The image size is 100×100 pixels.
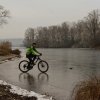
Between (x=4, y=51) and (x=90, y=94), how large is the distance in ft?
126

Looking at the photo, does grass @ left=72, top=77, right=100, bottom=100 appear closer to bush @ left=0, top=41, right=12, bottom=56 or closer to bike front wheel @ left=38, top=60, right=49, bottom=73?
bike front wheel @ left=38, top=60, right=49, bottom=73

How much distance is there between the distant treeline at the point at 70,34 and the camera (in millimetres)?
122100

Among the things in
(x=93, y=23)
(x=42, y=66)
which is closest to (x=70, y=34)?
(x=93, y=23)

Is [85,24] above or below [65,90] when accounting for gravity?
above

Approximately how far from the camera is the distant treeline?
401ft

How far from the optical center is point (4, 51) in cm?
4666

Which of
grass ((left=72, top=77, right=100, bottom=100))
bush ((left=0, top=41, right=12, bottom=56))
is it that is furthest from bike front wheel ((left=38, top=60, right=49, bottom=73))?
bush ((left=0, top=41, right=12, bottom=56))

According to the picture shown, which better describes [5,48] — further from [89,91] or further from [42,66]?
[89,91]

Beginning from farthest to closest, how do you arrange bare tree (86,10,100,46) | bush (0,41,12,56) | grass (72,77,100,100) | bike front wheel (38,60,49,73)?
bare tree (86,10,100,46) < bush (0,41,12,56) < bike front wheel (38,60,49,73) < grass (72,77,100,100)

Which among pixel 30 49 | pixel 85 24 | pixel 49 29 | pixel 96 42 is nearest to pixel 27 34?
pixel 49 29

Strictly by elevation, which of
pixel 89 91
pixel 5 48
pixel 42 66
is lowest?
pixel 42 66

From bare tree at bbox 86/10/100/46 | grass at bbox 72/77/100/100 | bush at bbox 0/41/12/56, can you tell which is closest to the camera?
grass at bbox 72/77/100/100

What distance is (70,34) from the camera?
155000mm

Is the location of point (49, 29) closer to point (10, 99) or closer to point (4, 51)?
point (4, 51)
